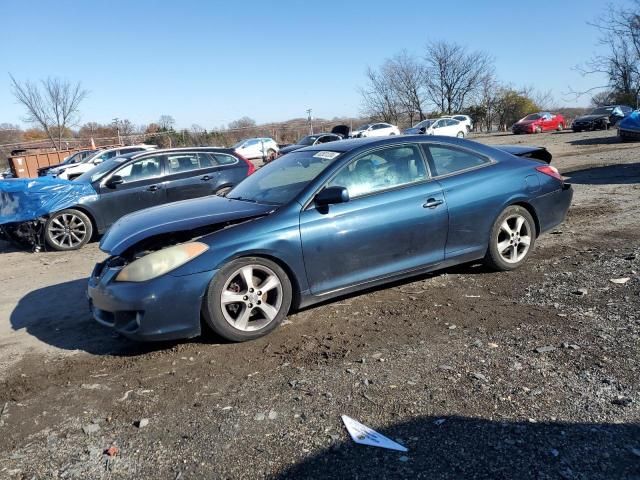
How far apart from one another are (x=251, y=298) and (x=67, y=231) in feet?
19.5

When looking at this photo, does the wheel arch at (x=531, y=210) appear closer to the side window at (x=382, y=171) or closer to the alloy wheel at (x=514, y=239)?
the alloy wheel at (x=514, y=239)

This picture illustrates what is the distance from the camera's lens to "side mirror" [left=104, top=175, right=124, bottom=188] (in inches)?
353

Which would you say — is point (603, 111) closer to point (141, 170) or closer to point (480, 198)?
point (141, 170)

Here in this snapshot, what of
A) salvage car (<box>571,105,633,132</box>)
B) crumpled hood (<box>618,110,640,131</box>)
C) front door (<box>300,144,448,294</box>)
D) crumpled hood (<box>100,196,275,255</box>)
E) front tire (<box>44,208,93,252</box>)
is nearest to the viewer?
crumpled hood (<box>100,196,275,255</box>)

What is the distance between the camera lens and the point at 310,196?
4.27 meters

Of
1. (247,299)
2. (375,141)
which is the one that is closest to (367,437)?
(247,299)

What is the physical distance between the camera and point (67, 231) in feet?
28.2

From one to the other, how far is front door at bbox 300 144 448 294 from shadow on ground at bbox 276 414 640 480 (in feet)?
5.70

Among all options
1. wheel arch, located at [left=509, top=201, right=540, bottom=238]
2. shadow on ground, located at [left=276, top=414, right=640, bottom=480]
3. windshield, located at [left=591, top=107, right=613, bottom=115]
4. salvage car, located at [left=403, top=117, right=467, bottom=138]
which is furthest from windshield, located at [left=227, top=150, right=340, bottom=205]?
windshield, located at [left=591, top=107, right=613, bottom=115]

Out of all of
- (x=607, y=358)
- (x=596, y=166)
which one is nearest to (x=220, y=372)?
(x=607, y=358)

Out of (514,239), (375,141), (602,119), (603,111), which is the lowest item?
(514,239)

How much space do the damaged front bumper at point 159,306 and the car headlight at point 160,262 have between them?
5 cm

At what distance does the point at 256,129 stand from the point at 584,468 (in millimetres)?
40831

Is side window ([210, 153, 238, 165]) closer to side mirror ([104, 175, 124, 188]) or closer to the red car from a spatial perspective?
side mirror ([104, 175, 124, 188])
